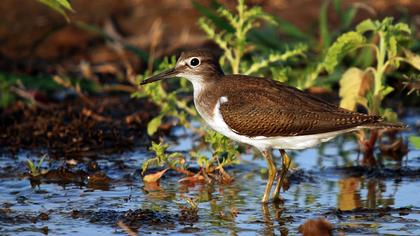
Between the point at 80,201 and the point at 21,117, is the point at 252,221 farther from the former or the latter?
the point at 21,117

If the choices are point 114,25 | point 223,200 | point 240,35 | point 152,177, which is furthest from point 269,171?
point 114,25

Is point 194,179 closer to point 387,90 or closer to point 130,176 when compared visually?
point 130,176

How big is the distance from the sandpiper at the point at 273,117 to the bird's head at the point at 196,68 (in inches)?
13.6

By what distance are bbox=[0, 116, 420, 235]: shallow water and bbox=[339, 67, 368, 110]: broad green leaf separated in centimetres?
63

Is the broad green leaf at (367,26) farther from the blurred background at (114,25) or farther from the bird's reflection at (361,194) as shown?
the blurred background at (114,25)

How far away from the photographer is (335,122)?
8078 millimetres

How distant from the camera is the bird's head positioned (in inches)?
352

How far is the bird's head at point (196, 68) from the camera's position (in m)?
8.93

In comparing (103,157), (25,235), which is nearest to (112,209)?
(25,235)

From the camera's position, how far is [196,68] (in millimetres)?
9000

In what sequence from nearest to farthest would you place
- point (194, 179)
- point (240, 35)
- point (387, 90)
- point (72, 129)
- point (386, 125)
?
1. point (386, 125)
2. point (194, 179)
3. point (387, 90)
4. point (240, 35)
5. point (72, 129)

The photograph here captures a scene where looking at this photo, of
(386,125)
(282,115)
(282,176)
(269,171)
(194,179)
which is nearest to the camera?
(386,125)

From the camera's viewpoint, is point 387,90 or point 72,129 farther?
point 72,129

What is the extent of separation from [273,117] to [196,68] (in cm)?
110
